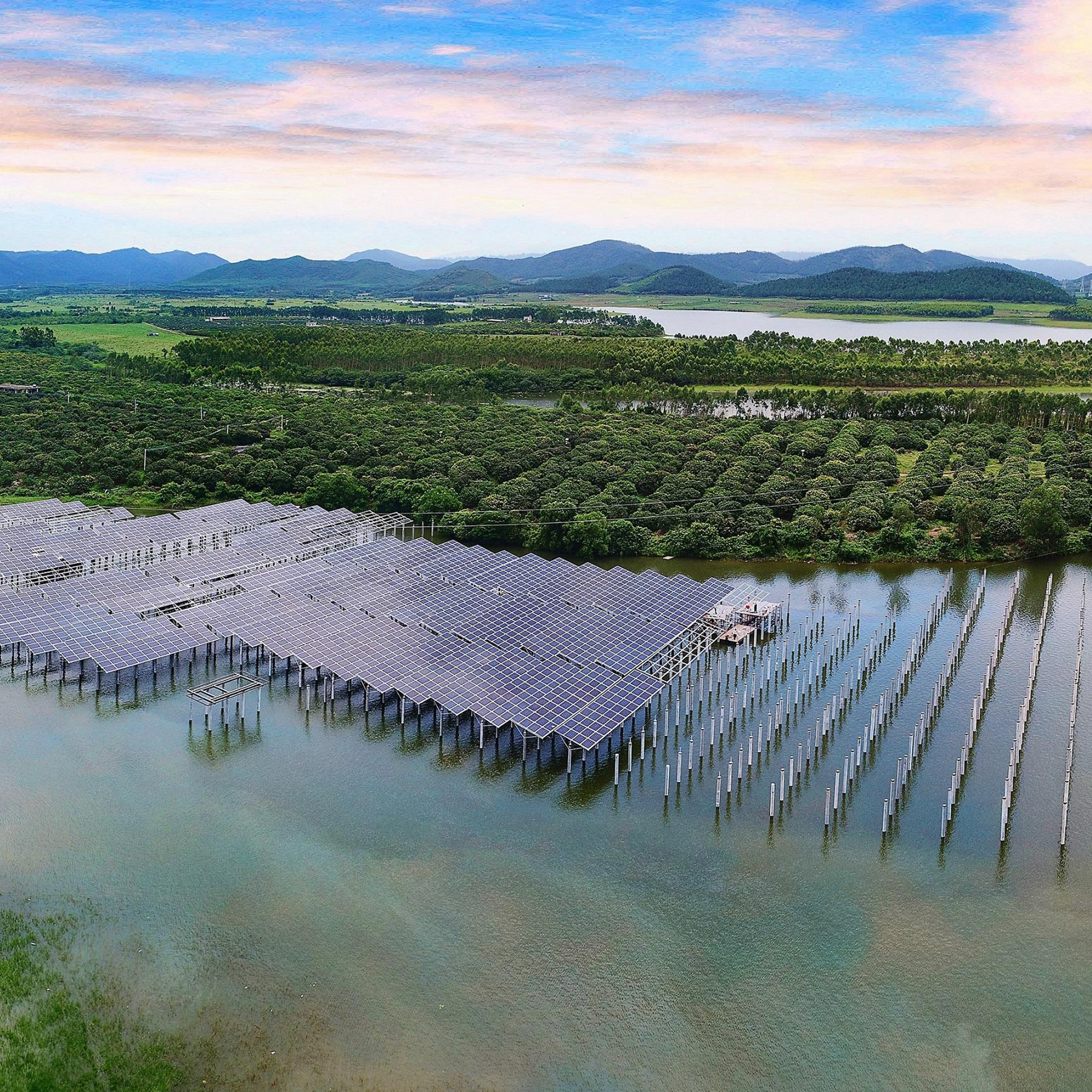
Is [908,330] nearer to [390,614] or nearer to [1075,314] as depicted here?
[1075,314]

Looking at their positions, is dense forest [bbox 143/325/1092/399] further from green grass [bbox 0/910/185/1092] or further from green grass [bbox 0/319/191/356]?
green grass [bbox 0/910/185/1092]

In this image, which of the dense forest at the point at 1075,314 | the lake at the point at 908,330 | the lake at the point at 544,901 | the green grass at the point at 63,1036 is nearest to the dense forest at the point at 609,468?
the lake at the point at 544,901

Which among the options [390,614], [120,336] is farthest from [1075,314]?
[390,614]

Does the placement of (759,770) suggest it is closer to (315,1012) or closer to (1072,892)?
(1072,892)

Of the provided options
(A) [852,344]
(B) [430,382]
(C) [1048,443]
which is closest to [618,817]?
(C) [1048,443]

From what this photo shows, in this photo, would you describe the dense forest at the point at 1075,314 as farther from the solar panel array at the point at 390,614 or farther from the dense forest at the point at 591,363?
the solar panel array at the point at 390,614
